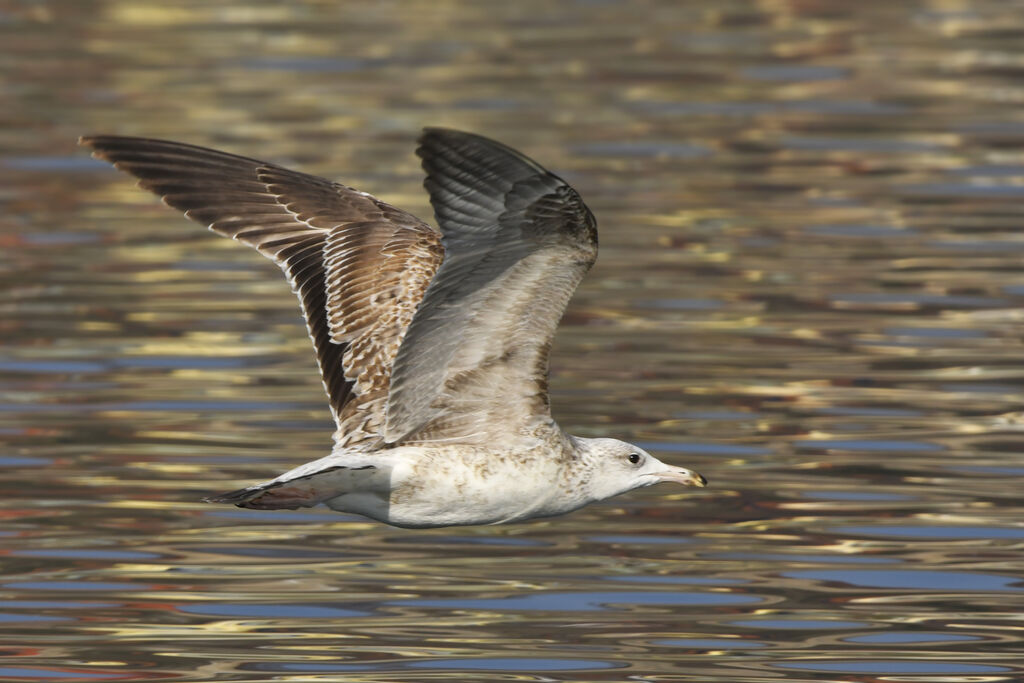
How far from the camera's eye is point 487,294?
888 centimetres

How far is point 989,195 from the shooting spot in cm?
2280

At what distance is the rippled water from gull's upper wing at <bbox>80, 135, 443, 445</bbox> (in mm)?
1431

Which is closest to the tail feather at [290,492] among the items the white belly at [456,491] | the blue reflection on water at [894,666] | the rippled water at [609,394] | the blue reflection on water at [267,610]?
the white belly at [456,491]

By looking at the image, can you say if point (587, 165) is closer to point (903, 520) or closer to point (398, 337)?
point (903, 520)

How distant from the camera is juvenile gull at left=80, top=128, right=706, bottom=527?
334 inches

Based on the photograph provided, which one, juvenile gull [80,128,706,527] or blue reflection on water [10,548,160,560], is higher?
juvenile gull [80,128,706,527]

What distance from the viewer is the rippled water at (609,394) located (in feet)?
36.4

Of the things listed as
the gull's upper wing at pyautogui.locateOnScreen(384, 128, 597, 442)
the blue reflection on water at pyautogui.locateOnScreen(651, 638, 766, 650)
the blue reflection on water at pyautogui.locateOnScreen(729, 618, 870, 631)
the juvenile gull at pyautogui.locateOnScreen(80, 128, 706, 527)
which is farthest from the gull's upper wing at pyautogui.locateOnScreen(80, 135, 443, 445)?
the blue reflection on water at pyautogui.locateOnScreen(729, 618, 870, 631)

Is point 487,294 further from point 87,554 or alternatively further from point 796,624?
point 87,554

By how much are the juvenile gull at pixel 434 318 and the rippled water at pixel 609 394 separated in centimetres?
133

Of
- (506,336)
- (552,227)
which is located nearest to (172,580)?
(506,336)

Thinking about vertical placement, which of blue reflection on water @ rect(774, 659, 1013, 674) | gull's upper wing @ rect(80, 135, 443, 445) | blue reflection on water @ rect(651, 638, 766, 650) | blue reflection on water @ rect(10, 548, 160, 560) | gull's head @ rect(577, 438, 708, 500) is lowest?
blue reflection on water @ rect(774, 659, 1013, 674)

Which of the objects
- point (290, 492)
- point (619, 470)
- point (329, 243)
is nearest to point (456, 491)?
point (290, 492)

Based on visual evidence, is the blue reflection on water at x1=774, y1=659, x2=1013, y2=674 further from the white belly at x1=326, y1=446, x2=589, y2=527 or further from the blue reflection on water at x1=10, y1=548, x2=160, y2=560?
the blue reflection on water at x1=10, y1=548, x2=160, y2=560
